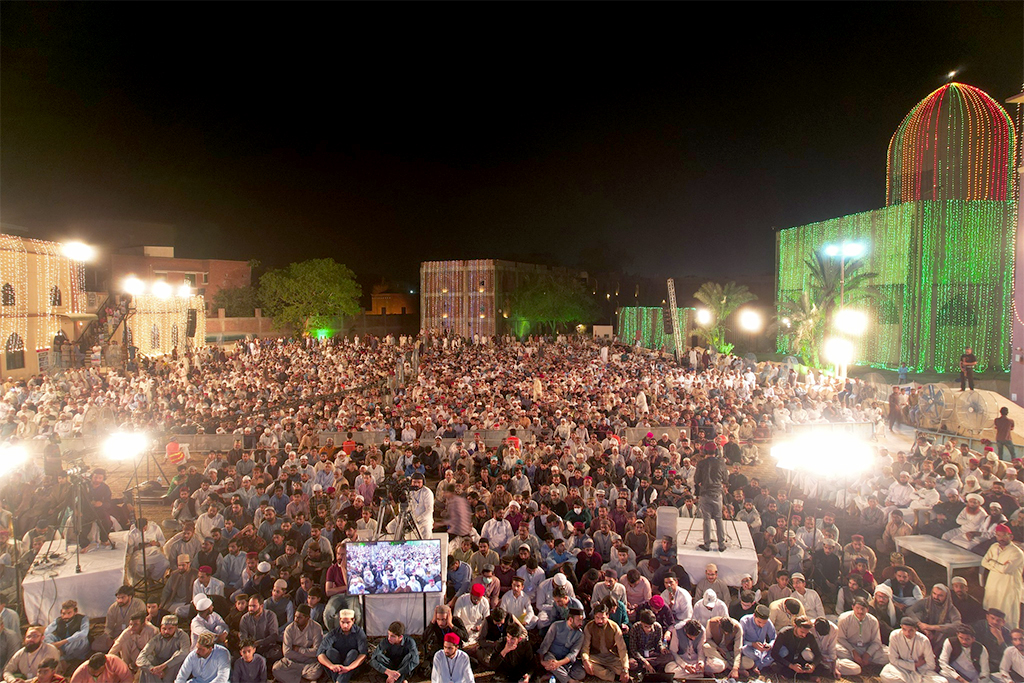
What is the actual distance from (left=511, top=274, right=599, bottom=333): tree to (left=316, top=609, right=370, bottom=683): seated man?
137 feet

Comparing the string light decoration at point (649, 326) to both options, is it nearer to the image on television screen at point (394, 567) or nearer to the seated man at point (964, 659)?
the seated man at point (964, 659)

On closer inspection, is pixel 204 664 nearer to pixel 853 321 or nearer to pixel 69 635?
pixel 69 635

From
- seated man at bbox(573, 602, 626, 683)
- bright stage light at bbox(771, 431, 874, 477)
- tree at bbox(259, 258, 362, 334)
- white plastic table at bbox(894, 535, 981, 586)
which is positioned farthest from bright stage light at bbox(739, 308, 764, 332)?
seated man at bbox(573, 602, 626, 683)

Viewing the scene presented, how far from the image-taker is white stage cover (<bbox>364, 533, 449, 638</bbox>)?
20.4 feet

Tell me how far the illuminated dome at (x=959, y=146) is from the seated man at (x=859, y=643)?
23119 mm

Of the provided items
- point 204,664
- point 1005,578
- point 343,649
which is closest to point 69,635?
point 204,664

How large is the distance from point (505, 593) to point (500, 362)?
16705 mm

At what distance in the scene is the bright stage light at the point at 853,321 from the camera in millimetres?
25344

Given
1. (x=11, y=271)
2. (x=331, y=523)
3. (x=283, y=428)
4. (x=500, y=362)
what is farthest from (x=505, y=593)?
(x=11, y=271)

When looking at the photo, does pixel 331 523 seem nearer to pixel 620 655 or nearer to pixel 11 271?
pixel 620 655

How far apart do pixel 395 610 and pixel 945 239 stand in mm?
23951

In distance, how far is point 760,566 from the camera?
6992 mm

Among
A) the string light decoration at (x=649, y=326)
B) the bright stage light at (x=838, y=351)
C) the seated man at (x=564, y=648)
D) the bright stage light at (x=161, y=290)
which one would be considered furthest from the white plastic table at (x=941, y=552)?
the bright stage light at (x=161, y=290)

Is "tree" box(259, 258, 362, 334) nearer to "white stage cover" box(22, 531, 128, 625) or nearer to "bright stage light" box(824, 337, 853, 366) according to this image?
"bright stage light" box(824, 337, 853, 366)
